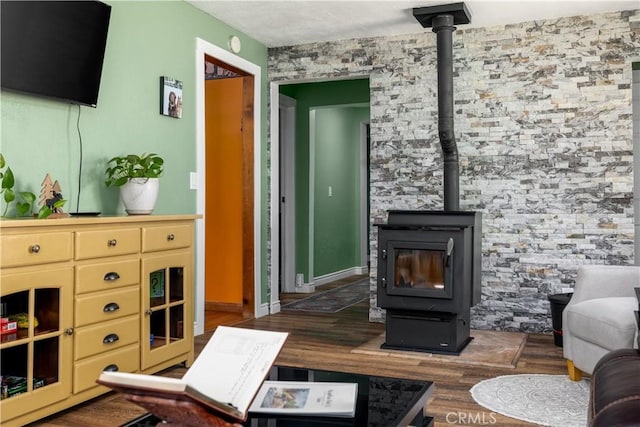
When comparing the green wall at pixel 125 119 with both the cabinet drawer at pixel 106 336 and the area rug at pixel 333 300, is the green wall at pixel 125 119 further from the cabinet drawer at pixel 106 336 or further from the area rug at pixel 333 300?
the area rug at pixel 333 300

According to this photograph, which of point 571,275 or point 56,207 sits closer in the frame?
point 56,207

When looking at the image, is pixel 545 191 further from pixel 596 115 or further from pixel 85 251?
pixel 85 251

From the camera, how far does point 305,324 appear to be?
15.3 feet

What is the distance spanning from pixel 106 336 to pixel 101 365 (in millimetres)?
128

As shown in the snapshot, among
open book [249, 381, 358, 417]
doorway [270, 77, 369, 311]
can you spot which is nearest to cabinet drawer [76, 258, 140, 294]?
open book [249, 381, 358, 417]

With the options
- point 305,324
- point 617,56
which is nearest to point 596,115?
point 617,56

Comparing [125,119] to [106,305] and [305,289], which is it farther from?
[305,289]

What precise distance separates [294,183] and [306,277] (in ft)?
3.42

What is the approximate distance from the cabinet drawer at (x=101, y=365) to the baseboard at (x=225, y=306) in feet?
7.34

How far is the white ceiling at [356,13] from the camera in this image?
404cm

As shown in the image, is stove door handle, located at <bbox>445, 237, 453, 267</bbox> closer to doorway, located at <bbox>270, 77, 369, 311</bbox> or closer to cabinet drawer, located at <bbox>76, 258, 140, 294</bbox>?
cabinet drawer, located at <bbox>76, 258, 140, 294</bbox>

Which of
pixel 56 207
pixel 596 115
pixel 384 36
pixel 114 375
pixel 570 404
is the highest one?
pixel 384 36

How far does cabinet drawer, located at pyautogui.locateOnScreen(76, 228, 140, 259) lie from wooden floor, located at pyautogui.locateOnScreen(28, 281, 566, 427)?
2.26 feet

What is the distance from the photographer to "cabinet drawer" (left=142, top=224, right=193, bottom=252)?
117 inches
